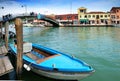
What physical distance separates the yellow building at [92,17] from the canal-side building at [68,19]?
232cm

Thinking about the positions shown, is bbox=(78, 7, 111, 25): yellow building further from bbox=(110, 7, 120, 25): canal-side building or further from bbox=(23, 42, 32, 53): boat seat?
bbox=(23, 42, 32, 53): boat seat

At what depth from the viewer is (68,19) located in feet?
233

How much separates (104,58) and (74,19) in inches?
2206

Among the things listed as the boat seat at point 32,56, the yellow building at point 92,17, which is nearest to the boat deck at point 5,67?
→ the boat seat at point 32,56

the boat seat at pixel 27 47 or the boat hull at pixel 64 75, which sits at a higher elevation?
the boat seat at pixel 27 47

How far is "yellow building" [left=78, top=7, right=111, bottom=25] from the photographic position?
2566 inches

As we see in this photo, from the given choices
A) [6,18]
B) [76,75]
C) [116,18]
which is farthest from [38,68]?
[116,18]

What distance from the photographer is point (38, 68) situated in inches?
323

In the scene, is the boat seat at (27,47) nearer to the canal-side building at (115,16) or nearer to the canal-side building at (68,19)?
the canal-side building at (115,16)

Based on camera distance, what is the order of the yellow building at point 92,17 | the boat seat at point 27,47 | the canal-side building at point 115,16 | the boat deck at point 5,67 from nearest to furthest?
the boat deck at point 5,67
the boat seat at point 27,47
the canal-side building at point 115,16
the yellow building at point 92,17

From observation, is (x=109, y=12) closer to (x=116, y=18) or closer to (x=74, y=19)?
(x=116, y=18)

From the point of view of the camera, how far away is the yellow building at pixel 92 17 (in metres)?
65.2

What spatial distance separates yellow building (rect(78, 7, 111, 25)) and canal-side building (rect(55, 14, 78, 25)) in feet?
7.60

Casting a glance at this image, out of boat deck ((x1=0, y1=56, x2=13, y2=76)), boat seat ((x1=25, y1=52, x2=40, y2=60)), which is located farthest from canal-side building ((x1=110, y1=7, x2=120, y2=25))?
boat deck ((x1=0, y1=56, x2=13, y2=76))
